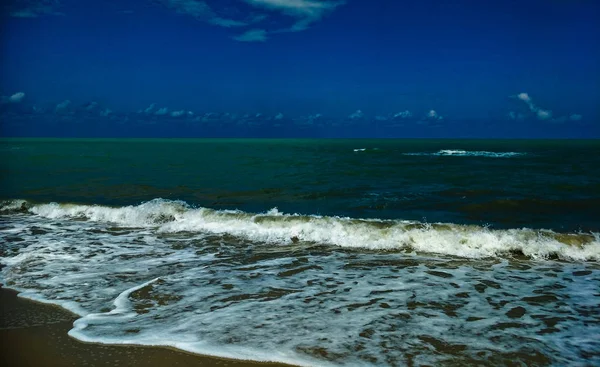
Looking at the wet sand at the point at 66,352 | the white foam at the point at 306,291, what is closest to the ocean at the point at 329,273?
the white foam at the point at 306,291

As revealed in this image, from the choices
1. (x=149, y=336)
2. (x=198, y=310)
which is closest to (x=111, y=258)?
(x=198, y=310)

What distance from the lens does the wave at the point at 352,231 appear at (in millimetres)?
9430

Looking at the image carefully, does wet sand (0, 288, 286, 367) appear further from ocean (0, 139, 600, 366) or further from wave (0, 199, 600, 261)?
wave (0, 199, 600, 261)

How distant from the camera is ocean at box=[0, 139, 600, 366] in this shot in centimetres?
488

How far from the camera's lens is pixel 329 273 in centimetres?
781

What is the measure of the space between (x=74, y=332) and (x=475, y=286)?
230 inches

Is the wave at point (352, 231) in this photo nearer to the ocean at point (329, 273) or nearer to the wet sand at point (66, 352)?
the ocean at point (329, 273)

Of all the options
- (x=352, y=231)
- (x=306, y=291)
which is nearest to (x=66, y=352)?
(x=306, y=291)

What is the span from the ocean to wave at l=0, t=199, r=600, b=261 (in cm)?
5

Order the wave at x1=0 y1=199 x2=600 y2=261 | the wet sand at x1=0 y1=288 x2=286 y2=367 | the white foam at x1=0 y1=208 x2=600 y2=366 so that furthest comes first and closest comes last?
the wave at x1=0 y1=199 x2=600 y2=261, the white foam at x1=0 y1=208 x2=600 y2=366, the wet sand at x1=0 y1=288 x2=286 y2=367

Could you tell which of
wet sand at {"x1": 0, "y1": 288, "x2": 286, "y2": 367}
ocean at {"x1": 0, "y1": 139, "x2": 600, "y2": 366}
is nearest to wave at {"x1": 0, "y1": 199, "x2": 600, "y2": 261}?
ocean at {"x1": 0, "y1": 139, "x2": 600, "y2": 366}

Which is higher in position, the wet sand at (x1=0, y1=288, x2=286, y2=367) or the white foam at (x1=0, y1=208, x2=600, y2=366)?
the wet sand at (x1=0, y1=288, x2=286, y2=367)

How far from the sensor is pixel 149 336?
16.3 ft

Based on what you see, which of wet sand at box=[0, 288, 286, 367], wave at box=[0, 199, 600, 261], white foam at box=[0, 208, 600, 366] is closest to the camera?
wet sand at box=[0, 288, 286, 367]
